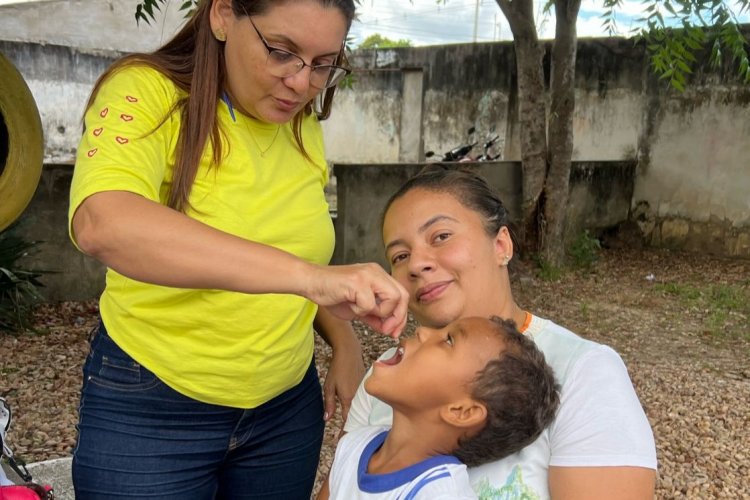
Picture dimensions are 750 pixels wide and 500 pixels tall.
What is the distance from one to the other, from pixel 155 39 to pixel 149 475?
598 inches

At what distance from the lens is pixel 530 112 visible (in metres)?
7.83

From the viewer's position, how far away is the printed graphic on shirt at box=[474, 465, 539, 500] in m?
1.44

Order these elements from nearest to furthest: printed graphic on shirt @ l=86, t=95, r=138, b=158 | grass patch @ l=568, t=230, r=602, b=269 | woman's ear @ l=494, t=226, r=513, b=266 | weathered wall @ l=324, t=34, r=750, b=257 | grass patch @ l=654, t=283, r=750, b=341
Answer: printed graphic on shirt @ l=86, t=95, r=138, b=158 → woman's ear @ l=494, t=226, r=513, b=266 → grass patch @ l=654, t=283, r=750, b=341 → grass patch @ l=568, t=230, r=602, b=269 → weathered wall @ l=324, t=34, r=750, b=257

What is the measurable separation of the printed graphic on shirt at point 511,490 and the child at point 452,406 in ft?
0.15

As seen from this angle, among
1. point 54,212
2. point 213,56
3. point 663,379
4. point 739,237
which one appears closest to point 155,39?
point 54,212

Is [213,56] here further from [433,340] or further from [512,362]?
[512,362]

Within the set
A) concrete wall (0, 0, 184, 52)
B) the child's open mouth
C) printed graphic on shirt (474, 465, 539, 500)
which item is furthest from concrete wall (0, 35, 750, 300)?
printed graphic on shirt (474, 465, 539, 500)

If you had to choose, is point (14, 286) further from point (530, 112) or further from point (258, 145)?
point (530, 112)

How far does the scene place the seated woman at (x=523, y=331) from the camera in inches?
53.6

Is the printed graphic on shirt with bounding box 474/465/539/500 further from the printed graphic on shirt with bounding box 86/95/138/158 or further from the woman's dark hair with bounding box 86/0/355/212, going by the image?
the printed graphic on shirt with bounding box 86/95/138/158

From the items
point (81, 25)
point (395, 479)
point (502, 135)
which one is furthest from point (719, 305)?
point (81, 25)

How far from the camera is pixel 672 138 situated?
9070 mm

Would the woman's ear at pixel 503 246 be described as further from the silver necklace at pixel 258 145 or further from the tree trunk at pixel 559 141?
the tree trunk at pixel 559 141

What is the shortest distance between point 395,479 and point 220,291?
523 millimetres
